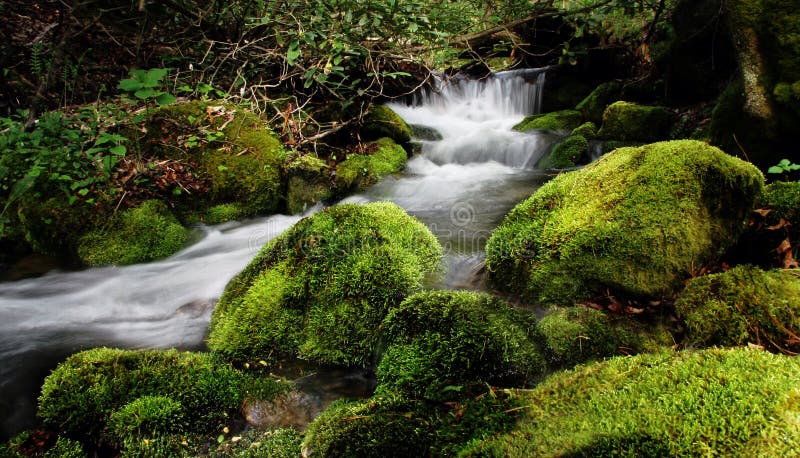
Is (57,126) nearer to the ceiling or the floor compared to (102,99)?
nearer to the floor

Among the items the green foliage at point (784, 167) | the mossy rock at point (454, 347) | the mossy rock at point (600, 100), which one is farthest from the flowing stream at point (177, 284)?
the green foliage at point (784, 167)

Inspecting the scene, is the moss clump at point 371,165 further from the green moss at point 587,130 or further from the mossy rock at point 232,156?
the green moss at point 587,130

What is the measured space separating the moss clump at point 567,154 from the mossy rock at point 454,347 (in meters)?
5.98

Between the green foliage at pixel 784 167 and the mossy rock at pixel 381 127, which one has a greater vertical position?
the mossy rock at pixel 381 127

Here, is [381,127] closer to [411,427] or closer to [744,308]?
[744,308]

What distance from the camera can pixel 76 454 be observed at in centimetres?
215

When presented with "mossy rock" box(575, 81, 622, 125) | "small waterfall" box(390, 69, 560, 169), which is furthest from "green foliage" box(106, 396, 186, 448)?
"mossy rock" box(575, 81, 622, 125)

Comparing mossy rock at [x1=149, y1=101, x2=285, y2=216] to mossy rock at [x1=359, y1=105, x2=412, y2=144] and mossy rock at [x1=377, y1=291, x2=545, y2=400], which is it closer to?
mossy rock at [x1=359, y1=105, x2=412, y2=144]

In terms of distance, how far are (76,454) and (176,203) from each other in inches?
164

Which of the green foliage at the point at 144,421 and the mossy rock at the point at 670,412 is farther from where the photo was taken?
the green foliage at the point at 144,421

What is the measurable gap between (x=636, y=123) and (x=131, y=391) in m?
8.66

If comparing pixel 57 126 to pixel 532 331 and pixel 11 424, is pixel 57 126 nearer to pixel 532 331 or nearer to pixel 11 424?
pixel 11 424

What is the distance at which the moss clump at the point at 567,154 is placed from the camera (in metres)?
7.84

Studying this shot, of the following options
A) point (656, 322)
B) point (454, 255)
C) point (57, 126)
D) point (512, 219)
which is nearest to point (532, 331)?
point (656, 322)
